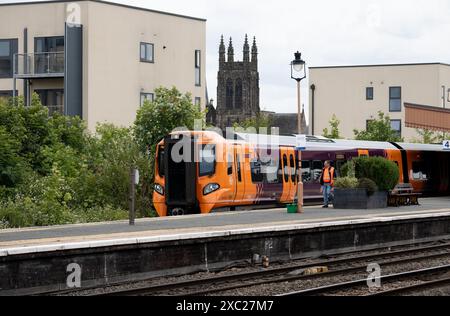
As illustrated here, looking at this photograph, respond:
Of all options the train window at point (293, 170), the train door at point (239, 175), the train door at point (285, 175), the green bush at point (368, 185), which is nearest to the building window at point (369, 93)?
the train window at point (293, 170)

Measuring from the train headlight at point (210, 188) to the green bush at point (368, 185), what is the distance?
176 inches

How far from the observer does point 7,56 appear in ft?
157

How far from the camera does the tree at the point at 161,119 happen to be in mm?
35938

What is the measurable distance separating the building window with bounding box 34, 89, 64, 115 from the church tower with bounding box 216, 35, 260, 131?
6939 cm

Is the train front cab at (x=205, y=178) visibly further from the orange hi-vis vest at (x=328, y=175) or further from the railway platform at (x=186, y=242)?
the orange hi-vis vest at (x=328, y=175)

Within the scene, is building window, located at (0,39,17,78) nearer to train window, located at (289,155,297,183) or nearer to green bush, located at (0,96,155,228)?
green bush, located at (0,96,155,228)

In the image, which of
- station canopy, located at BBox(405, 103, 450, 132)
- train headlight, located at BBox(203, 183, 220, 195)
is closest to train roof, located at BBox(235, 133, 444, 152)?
station canopy, located at BBox(405, 103, 450, 132)

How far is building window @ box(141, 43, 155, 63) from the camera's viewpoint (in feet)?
159

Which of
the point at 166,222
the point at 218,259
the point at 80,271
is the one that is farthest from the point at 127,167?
the point at 80,271

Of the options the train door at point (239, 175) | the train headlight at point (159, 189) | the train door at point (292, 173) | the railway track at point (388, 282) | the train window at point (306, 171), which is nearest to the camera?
the railway track at point (388, 282)

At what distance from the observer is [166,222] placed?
20594mm

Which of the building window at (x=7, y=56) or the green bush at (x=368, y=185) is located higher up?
the building window at (x=7, y=56)
